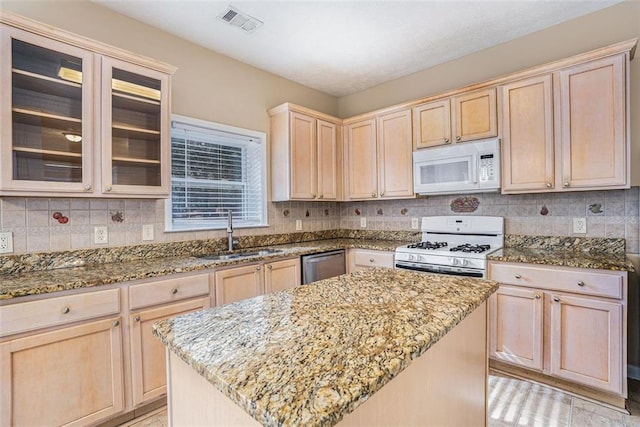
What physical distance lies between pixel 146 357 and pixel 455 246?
2.62m

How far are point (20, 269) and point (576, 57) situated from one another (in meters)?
3.94

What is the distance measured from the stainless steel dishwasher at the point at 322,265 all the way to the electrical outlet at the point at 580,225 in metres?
1.98

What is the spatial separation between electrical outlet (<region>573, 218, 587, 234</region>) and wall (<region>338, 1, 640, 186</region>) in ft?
1.34

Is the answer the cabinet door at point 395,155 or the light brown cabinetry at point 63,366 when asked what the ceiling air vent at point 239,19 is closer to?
the cabinet door at point 395,155

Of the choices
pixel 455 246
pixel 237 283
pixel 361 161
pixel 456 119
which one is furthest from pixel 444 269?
pixel 237 283

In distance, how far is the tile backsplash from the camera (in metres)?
1.98

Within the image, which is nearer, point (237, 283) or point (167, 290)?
point (167, 290)

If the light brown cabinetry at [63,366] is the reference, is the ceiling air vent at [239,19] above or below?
above

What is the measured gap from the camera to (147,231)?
2457 millimetres

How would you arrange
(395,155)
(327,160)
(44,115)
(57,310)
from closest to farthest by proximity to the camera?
(57,310)
(44,115)
(395,155)
(327,160)

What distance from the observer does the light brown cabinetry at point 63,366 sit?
4.97ft

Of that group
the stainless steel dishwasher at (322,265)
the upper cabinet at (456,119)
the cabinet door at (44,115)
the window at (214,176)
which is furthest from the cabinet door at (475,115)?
the cabinet door at (44,115)

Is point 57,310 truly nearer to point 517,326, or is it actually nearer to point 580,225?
point 517,326

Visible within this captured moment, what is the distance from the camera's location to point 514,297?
229 centimetres
